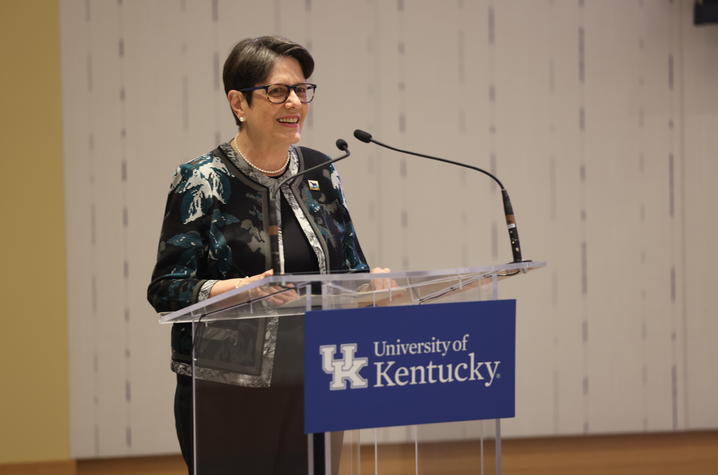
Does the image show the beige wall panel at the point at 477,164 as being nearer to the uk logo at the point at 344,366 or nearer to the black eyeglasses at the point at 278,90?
the black eyeglasses at the point at 278,90

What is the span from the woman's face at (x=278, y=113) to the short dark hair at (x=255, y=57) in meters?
0.02

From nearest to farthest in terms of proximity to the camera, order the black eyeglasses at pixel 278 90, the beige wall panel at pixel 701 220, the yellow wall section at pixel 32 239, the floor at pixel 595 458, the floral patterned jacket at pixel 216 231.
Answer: the floral patterned jacket at pixel 216 231, the black eyeglasses at pixel 278 90, the yellow wall section at pixel 32 239, the floor at pixel 595 458, the beige wall panel at pixel 701 220

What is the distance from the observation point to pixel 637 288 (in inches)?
170

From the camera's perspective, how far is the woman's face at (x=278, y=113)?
2.07 m

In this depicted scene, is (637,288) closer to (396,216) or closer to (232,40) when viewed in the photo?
(396,216)

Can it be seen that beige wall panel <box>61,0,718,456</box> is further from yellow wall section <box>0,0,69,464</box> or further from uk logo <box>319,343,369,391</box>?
uk logo <box>319,343,369,391</box>

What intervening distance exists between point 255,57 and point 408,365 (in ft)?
3.12

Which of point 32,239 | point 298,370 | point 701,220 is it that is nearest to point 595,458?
point 701,220

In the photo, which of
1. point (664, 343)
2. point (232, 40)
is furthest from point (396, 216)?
point (664, 343)

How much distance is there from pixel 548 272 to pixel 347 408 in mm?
2960

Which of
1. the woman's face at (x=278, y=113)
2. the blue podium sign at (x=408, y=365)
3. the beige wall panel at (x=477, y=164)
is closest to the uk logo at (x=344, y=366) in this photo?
the blue podium sign at (x=408, y=365)

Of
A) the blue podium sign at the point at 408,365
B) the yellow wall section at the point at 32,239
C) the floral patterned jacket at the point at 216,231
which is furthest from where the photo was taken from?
the yellow wall section at the point at 32,239

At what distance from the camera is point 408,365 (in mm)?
1551

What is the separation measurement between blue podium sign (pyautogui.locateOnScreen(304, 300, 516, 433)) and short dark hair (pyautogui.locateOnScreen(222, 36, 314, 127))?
0.82m
